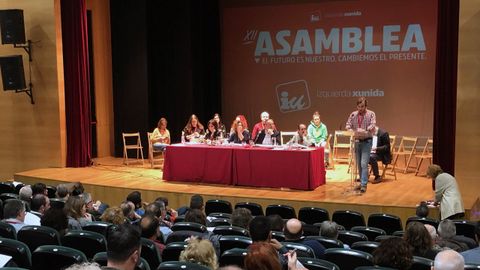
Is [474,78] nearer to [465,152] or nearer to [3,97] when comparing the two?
[465,152]

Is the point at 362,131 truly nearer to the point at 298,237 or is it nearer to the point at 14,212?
the point at 298,237

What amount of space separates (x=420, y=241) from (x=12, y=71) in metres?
8.93

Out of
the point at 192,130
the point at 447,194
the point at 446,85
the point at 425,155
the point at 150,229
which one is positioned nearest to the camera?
the point at 150,229

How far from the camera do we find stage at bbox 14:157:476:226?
812 centimetres

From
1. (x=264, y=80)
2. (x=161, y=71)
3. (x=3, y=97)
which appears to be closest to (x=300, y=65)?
(x=264, y=80)

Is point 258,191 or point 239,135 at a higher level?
point 239,135

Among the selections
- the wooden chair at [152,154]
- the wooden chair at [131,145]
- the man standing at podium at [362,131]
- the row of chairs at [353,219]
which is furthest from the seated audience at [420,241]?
the wooden chair at [131,145]

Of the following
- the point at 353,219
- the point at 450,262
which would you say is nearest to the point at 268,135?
the point at 353,219

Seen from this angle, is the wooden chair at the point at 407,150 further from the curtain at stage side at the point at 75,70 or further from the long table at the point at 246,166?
the curtain at stage side at the point at 75,70

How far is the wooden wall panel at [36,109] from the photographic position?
1130cm

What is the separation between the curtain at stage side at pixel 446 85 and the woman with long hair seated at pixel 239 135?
3.02 meters

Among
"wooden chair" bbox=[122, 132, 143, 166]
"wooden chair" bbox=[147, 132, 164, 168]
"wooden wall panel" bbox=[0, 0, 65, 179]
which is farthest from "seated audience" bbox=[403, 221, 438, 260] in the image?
"wooden wall panel" bbox=[0, 0, 65, 179]

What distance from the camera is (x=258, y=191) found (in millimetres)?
8969

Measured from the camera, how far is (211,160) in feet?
31.4
